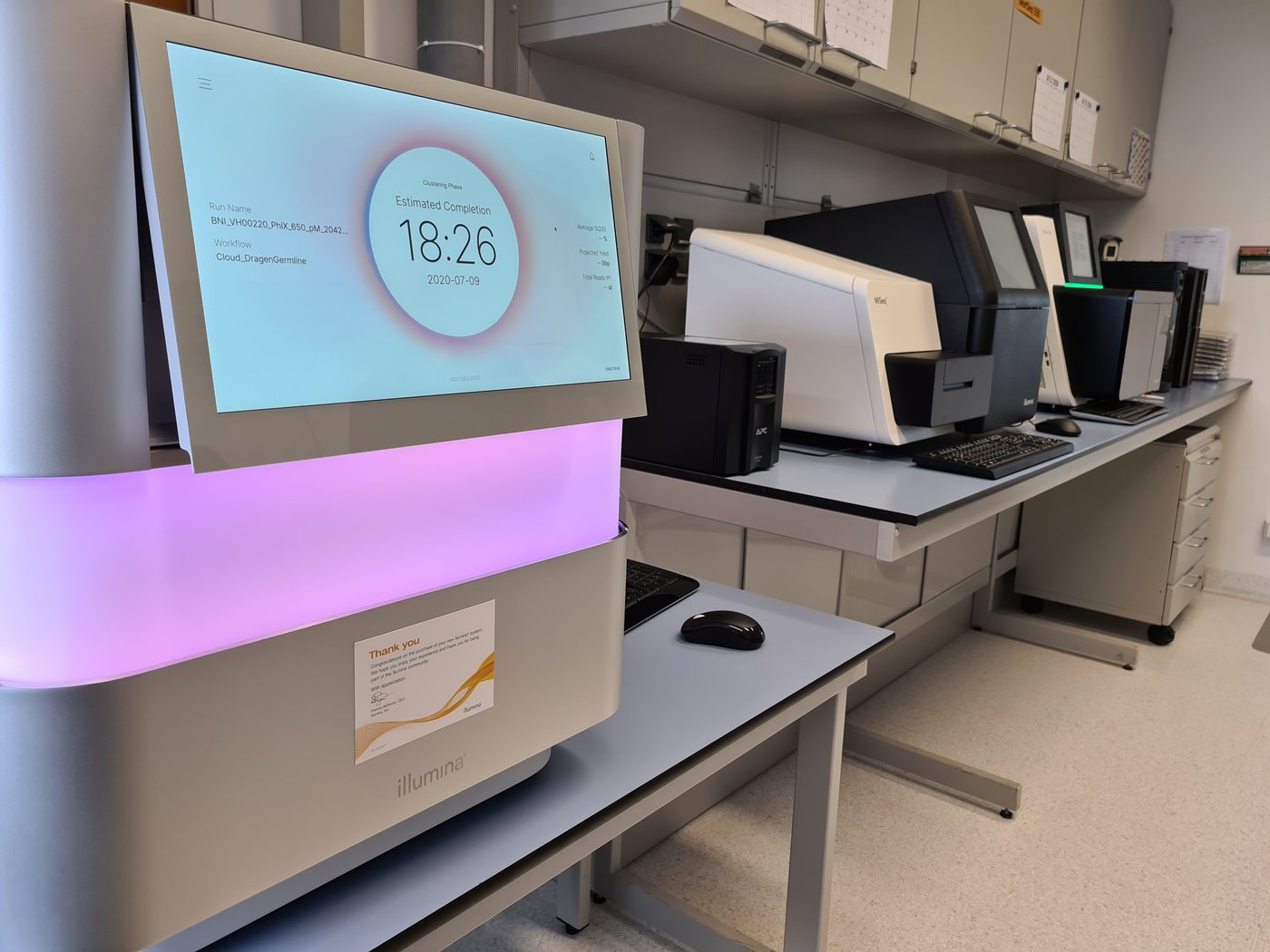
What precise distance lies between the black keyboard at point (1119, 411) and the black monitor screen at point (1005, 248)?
21.9 inches

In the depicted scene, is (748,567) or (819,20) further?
(748,567)

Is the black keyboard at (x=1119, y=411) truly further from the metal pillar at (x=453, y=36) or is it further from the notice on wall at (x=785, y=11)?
the metal pillar at (x=453, y=36)

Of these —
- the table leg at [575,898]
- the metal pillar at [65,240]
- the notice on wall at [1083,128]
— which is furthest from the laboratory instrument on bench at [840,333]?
the notice on wall at [1083,128]

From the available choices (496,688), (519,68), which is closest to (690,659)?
(496,688)

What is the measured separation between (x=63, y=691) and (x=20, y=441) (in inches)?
5.1

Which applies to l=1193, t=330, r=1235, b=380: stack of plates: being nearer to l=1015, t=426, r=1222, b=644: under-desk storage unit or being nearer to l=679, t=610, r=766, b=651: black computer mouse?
l=1015, t=426, r=1222, b=644: under-desk storage unit

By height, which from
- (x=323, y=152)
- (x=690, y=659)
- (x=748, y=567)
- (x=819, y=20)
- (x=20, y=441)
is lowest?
(x=748, y=567)

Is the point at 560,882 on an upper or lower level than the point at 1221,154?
lower

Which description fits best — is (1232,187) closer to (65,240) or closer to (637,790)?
(637,790)

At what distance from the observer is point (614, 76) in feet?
5.91

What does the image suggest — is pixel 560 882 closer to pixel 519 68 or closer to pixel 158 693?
pixel 158 693

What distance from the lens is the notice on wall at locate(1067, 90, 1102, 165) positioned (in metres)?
2.88

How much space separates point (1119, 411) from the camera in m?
2.47

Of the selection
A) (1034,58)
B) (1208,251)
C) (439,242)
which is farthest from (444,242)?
(1208,251)
